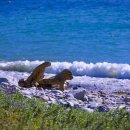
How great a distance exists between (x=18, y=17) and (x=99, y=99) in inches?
1036

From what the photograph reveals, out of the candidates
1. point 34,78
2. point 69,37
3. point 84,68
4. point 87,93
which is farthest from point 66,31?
point 87,93

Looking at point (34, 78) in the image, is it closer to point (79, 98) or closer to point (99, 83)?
point (79, 98)

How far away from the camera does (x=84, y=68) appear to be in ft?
68.9

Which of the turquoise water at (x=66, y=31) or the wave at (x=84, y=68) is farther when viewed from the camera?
the turquoise water at (x=66, y=31)

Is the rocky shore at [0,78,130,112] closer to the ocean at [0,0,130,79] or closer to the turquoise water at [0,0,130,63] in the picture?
the ocean at [0,0,130,79]

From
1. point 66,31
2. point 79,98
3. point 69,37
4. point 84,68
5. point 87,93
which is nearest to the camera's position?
point 79,98

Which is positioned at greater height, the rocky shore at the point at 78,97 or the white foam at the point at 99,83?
the white foam at the point at 99,83

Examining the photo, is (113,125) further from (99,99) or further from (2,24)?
(2,24)

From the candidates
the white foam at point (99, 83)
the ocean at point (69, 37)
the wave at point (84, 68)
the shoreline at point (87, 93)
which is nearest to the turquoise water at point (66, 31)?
the ocean at point (69, 37)

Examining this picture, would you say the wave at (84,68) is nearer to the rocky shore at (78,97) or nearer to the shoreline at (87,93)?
the shoreline at (87,93)

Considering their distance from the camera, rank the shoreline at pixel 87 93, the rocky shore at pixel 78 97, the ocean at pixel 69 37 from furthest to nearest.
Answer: the ocean at pixel 69 37
the rocky shore at pixel 78 97
the shoreline at pixel 87 93

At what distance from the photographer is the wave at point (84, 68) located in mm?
20562

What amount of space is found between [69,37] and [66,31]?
2.36 meters

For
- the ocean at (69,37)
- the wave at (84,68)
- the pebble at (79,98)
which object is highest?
the ocean at (69,37)
